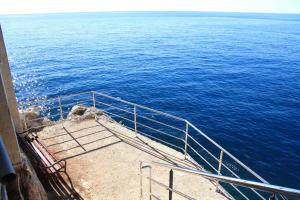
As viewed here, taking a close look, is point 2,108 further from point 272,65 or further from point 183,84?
point 272,65

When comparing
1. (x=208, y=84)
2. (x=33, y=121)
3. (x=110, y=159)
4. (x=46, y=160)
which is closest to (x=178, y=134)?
(x=33, y=121)

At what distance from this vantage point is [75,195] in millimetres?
7262

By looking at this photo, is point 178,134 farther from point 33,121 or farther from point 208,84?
point 208,84

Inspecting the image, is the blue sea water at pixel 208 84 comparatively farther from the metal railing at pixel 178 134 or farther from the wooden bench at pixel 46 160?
the wooden bench at pixel 46 160

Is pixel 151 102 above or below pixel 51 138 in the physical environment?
below

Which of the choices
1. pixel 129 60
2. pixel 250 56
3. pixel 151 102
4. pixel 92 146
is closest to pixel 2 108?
pixel 92 146

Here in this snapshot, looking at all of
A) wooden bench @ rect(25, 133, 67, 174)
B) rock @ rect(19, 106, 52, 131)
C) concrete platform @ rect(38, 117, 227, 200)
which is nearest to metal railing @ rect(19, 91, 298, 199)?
rock @ rect(19, 106, 52, 131)

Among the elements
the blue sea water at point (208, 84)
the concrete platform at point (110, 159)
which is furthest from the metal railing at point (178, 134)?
the blue sea water at point (208, 84)

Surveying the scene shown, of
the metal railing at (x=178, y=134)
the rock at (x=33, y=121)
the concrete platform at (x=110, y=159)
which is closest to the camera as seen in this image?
the concrete platform at (x=110, y=159)

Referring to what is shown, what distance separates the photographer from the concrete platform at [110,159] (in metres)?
7.48

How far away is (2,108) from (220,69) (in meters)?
32.4

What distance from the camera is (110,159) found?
29.3 feet

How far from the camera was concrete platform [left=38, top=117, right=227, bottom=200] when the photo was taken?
7484 mm

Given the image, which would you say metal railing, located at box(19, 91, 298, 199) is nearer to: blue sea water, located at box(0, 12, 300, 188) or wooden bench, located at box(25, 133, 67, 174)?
blue sea water, located at box(0, 12, 300, 188)
